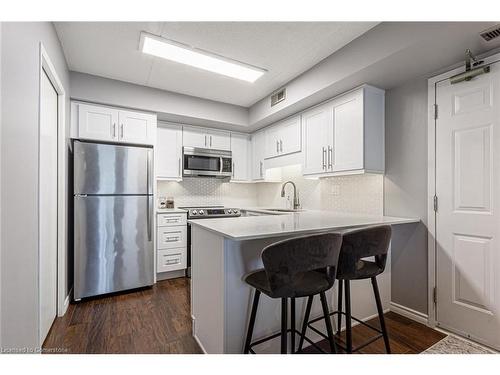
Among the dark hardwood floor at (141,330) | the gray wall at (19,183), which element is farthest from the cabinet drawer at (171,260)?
the gray wall at (19,183)

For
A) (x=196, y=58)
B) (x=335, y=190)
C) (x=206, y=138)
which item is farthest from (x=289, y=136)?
(x=196, y=58)

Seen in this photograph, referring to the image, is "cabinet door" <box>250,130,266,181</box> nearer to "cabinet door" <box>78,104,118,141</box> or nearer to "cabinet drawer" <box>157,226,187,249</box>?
"cabinet drawer" <box>157,226,187,249</box>

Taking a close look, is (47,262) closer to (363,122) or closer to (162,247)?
(162,247)

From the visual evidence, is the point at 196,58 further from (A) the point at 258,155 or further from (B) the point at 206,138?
(A) the point at 258,155

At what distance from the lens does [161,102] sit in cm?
317

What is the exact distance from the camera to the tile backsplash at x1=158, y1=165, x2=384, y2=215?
265 centimetres

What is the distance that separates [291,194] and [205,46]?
2414 millimetres

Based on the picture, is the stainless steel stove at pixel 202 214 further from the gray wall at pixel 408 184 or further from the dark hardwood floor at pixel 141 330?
the gray wall at pixel 408 184

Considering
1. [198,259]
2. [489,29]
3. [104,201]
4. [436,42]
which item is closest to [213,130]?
[104,201]

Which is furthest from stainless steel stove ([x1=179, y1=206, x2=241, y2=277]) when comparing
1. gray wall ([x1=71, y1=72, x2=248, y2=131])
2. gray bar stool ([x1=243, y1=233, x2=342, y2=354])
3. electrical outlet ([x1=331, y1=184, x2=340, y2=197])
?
gray bar stool ([x1=243, y1=233, x2=342, y2=354])

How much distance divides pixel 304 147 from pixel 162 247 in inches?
88.2

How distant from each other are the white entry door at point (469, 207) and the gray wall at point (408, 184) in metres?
0.13

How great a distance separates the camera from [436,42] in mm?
1700

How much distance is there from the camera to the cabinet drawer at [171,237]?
127 inches
